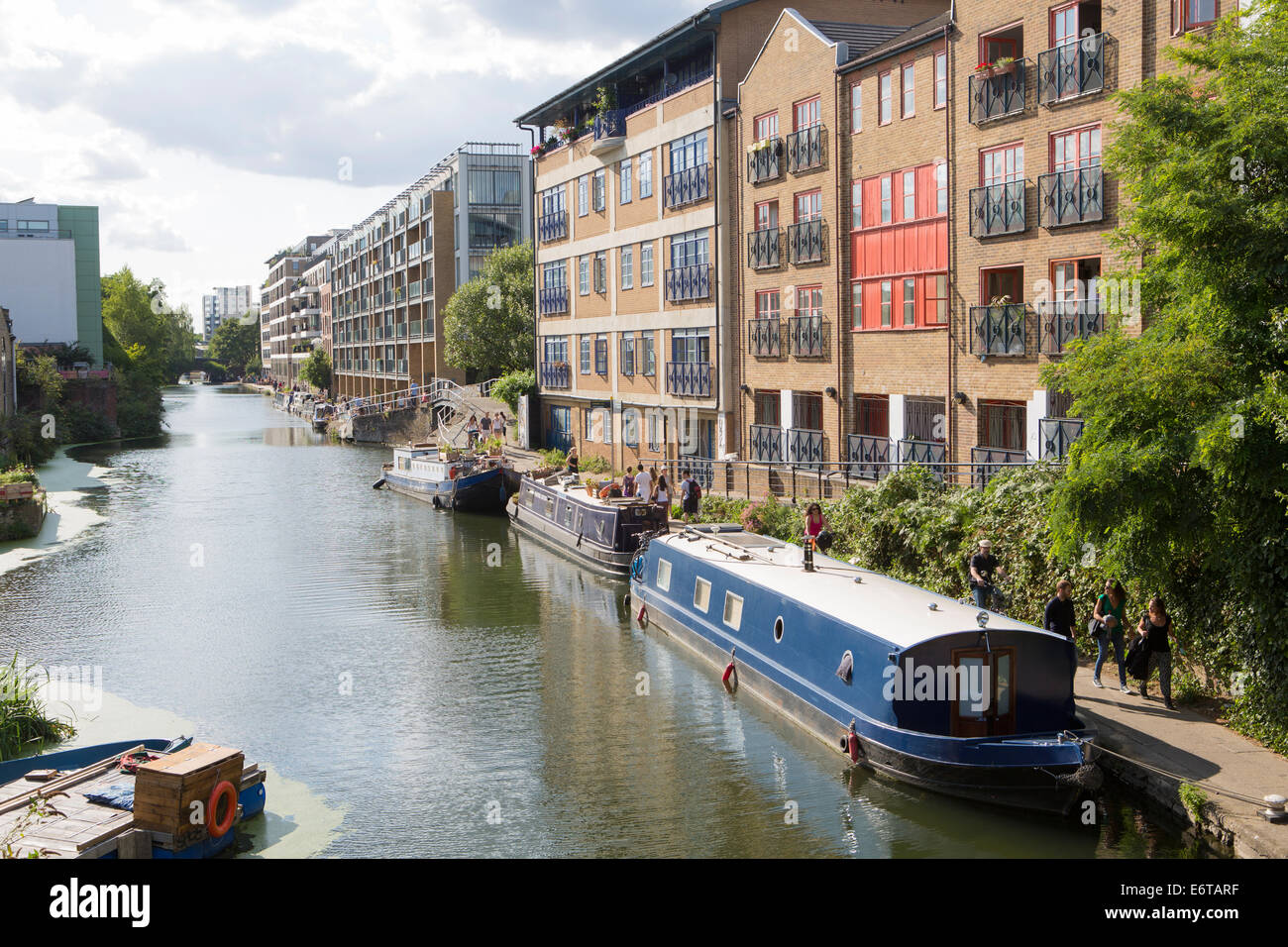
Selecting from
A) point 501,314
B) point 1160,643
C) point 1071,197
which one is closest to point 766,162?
point 1071,197

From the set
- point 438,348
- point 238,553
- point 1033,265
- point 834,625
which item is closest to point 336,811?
point 834,625

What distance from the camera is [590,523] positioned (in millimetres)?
30031

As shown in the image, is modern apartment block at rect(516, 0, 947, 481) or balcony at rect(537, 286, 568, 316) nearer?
modern apartment block at rect(516, 0, 947, 481)

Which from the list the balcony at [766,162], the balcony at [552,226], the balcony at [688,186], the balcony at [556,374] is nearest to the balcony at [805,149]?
the balcony at [766,162]

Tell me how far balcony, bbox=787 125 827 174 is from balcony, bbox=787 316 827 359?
415 centimetres

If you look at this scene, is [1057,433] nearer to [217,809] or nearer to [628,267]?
[217,809]

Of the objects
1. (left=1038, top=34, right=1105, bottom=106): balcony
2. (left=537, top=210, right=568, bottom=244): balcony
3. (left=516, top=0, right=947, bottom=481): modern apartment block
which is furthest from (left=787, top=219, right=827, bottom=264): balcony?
(left=537, top=210, right=568, bottom=244): balcony

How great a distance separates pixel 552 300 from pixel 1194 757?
3949 cm

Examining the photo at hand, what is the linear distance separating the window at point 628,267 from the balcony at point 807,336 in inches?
413

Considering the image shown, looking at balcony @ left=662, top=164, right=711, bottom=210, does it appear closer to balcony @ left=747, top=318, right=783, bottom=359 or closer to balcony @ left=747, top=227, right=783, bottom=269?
balcony @ left=747, top=227, right=783, bottom=269

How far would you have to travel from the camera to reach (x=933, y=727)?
13.9 metres

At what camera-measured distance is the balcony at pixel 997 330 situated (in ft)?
80.1

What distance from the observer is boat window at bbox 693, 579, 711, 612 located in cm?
2065

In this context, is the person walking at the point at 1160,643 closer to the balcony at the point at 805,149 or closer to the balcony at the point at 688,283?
the balcony at the point at 805,149
